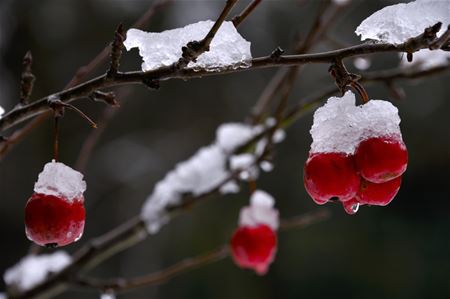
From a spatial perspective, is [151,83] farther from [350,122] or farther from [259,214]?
[259,214]

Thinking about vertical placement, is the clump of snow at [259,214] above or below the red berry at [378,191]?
above

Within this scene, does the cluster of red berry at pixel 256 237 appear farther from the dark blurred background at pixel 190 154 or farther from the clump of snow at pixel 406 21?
the dark blurred background at pixel 190 154

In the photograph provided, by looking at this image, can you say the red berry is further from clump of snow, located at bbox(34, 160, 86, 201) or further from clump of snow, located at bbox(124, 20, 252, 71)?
clump of snow, located at bbox(34, 160, 86, 201)

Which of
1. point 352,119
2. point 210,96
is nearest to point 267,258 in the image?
point 352,119

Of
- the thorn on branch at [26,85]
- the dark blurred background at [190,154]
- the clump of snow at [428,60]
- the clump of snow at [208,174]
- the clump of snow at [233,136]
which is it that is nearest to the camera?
the thorn on branch at [26,85]

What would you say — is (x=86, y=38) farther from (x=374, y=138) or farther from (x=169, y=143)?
(x=374, y=138)

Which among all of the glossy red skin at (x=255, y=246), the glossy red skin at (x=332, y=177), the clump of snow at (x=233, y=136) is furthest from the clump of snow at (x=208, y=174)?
the glossy red skin at (x=332, y=177)
